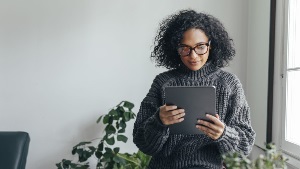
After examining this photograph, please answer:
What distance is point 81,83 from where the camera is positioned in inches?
99.9

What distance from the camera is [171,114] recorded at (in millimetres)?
1156

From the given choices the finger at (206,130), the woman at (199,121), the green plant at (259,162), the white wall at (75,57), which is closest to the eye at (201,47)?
the woman at (199,121)

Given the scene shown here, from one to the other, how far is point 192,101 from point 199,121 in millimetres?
70

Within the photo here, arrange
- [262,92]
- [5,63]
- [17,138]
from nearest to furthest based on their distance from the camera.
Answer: [17,138], [262,92], [5,63]

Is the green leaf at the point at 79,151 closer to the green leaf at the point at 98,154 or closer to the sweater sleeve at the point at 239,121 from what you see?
the green leaf at the point at 98,154

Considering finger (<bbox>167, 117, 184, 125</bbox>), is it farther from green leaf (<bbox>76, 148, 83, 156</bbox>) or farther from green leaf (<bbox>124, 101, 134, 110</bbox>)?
green leaf (<bbox>76, 148, 83, 156</bbox>)

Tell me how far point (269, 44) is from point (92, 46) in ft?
3.83

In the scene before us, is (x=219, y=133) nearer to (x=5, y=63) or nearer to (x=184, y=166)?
(x=184, y=166)

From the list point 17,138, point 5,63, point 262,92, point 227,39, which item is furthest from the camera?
point 5,63

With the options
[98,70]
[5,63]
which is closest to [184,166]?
[98,70]

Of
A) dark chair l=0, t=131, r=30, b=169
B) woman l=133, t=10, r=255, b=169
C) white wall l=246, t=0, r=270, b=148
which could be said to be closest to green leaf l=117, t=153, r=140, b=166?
dark chair l=0, t=131, r=30, b=169

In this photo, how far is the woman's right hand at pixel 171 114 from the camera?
1155 millimetres

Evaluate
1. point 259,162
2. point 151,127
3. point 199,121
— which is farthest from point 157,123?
point 259,162

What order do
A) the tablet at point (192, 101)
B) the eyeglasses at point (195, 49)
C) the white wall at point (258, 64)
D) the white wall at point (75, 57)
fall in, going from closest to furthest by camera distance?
the tablet at point (192, 101) < the eyeglasses at point (195, 49) < the white wall at point (258, 64) < the white wall at point (75, 57)
